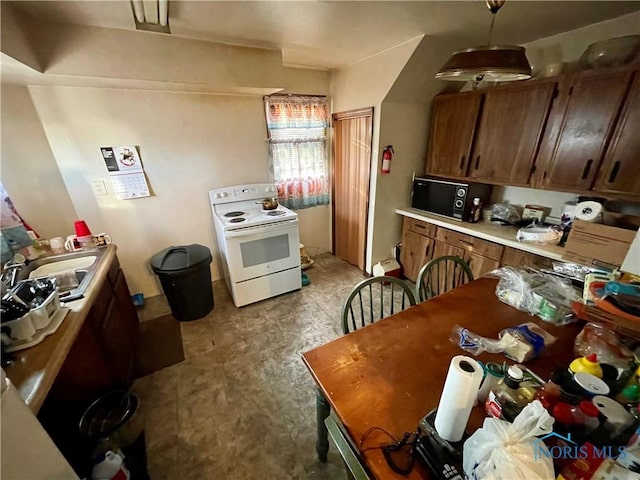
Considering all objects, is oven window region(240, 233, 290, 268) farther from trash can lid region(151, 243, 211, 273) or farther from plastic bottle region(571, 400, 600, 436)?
plastic bottle region(571, 400, 600, 436)

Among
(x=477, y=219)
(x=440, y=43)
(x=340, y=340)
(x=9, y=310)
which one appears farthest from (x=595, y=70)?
(x=9, y=310)

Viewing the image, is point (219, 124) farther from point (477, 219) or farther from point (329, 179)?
point (477, 219)

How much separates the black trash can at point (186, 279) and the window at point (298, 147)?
1352 millimetres

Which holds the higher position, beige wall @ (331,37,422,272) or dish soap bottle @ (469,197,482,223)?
beige wall @ (331,37,422,272)

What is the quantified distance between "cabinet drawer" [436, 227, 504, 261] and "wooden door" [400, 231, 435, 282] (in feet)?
0.54

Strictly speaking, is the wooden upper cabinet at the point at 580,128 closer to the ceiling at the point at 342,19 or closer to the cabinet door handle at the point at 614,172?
the cabinet door handle at the point at 614,172

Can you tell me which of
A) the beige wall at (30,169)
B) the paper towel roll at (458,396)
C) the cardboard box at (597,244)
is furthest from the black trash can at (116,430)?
the cardboard box at (597,244)

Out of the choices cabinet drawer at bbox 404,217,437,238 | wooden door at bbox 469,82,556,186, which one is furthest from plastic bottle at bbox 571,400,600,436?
cabinet drawer at bbox 404,217,437,238

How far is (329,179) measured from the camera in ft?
11.8

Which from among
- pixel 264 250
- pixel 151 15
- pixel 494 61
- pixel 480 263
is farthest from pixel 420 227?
pixel 151 15

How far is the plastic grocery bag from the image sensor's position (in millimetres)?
528

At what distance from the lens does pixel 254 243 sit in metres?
2.54

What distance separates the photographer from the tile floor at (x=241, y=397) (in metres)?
1.41

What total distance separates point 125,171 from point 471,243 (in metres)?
3.30
